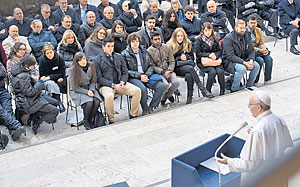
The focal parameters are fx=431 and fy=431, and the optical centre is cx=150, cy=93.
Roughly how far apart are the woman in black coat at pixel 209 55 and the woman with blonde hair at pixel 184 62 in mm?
234

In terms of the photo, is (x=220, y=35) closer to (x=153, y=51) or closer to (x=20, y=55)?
(x=153, y=51)

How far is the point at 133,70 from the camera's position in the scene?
784cm

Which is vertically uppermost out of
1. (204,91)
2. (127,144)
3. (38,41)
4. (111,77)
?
(38,41)

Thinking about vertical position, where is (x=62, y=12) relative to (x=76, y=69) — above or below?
above

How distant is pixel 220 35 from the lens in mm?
10352

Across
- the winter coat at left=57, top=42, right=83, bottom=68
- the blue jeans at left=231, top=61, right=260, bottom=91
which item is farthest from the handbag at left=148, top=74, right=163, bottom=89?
the blue jeans at left=231, top=61, right=260, bottom=91

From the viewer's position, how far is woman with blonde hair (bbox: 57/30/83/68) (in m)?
8.00

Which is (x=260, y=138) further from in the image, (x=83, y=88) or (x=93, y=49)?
(x=93, y=49)

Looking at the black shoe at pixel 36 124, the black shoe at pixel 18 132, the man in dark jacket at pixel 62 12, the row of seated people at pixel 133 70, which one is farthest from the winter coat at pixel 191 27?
the black shoe at pixel 18 132

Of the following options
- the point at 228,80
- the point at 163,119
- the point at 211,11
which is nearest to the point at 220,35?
the point at 211,11

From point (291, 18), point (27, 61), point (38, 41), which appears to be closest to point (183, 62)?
point (27, 61)

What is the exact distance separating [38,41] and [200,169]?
553cm

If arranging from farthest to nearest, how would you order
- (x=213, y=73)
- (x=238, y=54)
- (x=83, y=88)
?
1. (x=238, y=54)
2. (x=213, y=73)
3. (x=83, y=88)

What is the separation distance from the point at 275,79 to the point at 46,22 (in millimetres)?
5437
